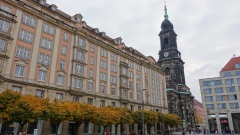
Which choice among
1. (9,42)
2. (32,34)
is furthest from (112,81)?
(9,42)

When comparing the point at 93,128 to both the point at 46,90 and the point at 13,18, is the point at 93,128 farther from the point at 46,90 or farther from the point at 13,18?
the point at 13,18

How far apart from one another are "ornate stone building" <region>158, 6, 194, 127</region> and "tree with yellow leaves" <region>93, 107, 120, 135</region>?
61.6m

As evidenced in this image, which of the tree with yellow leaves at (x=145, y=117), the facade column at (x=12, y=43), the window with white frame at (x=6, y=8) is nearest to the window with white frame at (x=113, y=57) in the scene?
the tree with yellow leaves at (x=145, y=117)

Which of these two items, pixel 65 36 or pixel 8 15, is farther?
pixel 65 36

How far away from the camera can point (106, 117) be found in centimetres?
3494

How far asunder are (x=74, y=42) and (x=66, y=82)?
9280 mm

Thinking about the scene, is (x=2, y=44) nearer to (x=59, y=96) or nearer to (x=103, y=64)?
(x=59, y=96)

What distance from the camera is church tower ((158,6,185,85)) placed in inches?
4074

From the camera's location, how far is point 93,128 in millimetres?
40906

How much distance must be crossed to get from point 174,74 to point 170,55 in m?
10.5

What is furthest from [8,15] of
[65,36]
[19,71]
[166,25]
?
[166,25]

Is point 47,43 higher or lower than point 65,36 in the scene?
lower

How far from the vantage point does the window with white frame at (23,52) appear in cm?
3225

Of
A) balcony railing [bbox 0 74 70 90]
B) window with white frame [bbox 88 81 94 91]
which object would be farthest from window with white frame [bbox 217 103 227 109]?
balcony railing [bbox 0 74 70 90]
